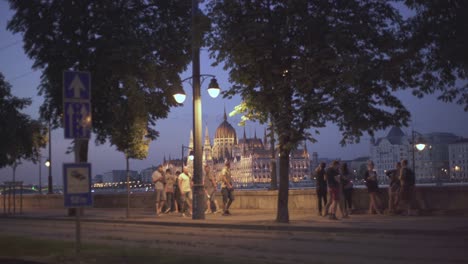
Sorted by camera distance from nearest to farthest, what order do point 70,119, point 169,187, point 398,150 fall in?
point 70,119 → point 169,187 → point 398,150

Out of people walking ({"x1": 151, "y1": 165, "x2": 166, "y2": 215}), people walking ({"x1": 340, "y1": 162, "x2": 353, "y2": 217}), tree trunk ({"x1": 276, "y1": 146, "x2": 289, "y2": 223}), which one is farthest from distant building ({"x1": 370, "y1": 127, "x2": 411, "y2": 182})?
tree trunk ({"x1": 276, "y1": 146, "x2": 289, "y2": 223})

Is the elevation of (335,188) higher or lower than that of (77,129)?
lower

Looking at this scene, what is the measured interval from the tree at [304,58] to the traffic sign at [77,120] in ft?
27.8

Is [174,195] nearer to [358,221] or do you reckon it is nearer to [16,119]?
[16,119]

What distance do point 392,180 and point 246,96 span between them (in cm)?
601

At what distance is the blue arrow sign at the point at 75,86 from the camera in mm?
11875

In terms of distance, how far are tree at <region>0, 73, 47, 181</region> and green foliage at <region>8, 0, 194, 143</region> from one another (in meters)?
1.64

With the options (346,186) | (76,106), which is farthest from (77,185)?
(346,186)

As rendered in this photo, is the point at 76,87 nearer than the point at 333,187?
Yes

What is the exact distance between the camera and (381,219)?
2095 centimetres

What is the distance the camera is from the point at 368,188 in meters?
22.8

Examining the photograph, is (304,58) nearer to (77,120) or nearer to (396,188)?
(396,188)

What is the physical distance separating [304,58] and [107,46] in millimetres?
11058

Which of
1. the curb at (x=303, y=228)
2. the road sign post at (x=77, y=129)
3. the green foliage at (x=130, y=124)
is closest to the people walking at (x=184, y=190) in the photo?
the green foliage at (x=130, y=124)
